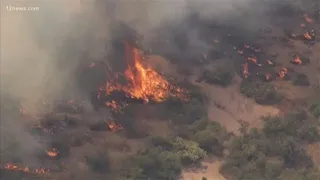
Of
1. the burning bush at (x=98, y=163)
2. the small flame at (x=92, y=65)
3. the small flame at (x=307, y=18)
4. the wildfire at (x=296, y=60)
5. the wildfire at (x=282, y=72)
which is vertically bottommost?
the burning bush at (x=98, y=163)

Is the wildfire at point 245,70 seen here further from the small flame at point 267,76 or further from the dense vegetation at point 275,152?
the dense vegetation at point 275,152

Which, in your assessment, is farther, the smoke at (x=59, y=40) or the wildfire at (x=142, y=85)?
the wildfire at (x=142, y=85)

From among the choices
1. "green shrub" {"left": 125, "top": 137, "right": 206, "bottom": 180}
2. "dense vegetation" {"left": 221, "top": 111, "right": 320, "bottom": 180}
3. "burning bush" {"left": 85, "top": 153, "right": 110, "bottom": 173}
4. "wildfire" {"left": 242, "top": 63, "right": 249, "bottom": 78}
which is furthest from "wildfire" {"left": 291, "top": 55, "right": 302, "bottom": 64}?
"burning bush" {"left": 85, "top": 153, "right": 110, "bottom": 173}

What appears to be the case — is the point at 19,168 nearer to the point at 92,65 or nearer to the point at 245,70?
the point at 92,65

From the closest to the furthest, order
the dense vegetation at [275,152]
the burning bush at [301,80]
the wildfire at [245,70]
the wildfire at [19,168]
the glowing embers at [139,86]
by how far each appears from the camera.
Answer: the wildfire at [19,168], the dense vegetation at [275,152], the glowing embers at [139,86], the burning bush at [301,80], the wildfire at [245,70]

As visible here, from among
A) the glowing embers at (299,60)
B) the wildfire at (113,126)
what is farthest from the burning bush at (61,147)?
the glowing embers at (299,60)

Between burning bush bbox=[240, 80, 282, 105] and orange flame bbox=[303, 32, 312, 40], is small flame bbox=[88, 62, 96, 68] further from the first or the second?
orange flame bbox=[303, 32, 312, 40]
